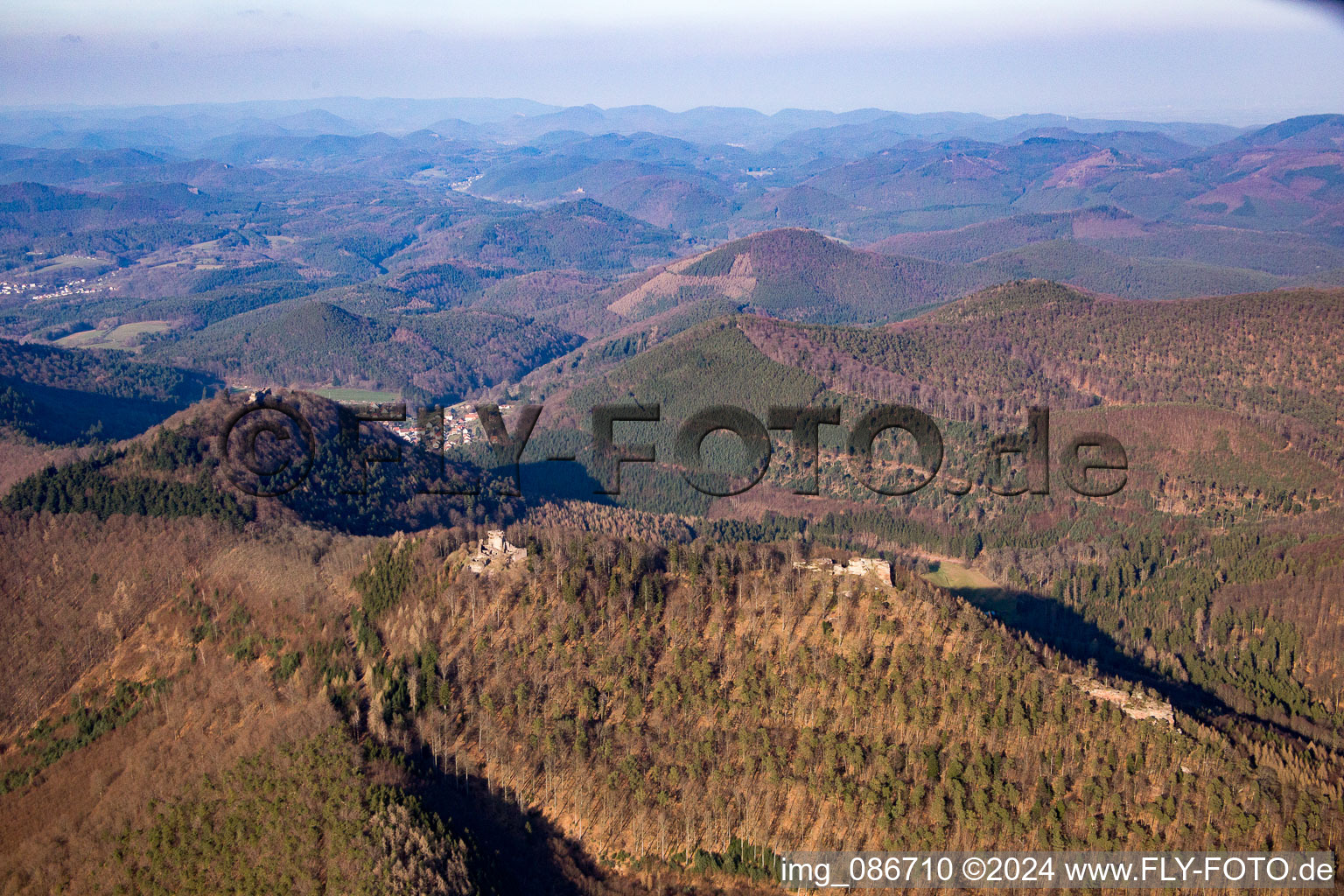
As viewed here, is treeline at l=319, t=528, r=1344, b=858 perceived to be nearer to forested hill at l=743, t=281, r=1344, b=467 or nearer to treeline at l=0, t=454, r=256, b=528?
treeline at l=0, t=454, r=256, b=528

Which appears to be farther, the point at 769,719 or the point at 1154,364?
the point at 1154,364

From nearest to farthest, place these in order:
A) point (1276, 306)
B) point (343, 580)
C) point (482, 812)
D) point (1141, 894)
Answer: point (1141, 894) < point (482, 812) < point (343, 580) < point (1276, 306)

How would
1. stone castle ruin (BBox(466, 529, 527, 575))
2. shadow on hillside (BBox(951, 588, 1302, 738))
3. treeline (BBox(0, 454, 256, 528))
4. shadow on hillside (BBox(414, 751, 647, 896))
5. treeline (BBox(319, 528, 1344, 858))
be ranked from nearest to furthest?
shadow on hillside (BBox(414, 751, 647, 896)) < treeline (BBox(319, 528, 1344, 858)) < shadow on hillside (BBox(951, 588, 1302, 738)) < stone castle ruin (BBox(466, 529, 527, 575)) < treeline (BBox(0, 454, 256, 528))

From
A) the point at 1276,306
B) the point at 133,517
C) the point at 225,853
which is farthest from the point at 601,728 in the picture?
the point at 1276,306

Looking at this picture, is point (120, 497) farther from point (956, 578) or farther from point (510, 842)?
point (956, 578)

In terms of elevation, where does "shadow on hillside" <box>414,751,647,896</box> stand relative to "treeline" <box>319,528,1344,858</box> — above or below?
below

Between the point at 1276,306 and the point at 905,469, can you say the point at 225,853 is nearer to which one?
the point at 905,469

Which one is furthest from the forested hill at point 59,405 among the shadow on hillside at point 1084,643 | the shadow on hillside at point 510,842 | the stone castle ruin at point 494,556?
the shadow on hillside at point 1084,643

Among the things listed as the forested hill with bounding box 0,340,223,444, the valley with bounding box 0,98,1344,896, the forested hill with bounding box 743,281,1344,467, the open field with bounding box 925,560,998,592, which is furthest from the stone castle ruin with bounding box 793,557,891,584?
the forested hill with bounding box 0,340,223,444

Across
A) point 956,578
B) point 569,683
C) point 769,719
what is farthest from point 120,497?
point 956,578

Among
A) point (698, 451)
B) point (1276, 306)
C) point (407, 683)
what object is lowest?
point (698, 451)

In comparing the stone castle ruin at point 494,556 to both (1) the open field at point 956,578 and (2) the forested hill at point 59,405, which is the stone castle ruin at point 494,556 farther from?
(2) the forested hill at point 59,405
